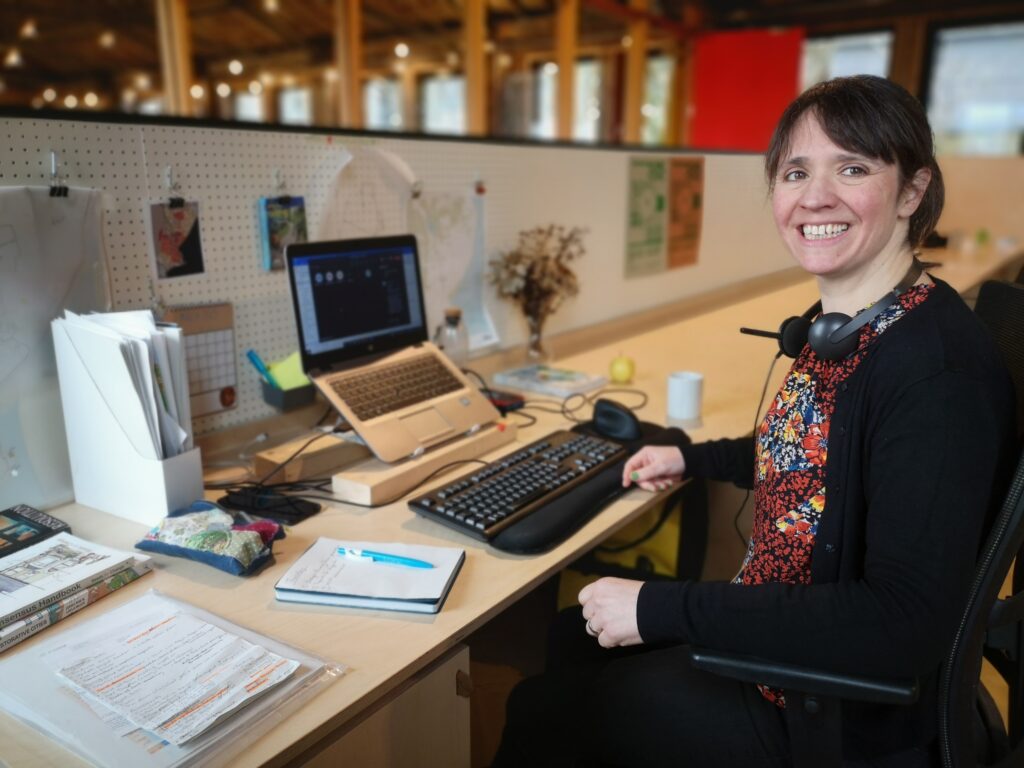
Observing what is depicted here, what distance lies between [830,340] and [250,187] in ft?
3.37

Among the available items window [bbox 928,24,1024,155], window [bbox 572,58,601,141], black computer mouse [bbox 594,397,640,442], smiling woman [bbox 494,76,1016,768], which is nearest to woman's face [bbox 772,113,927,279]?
smiling woman [bbox 494,76,1016,768]

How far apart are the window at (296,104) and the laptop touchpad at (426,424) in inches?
164

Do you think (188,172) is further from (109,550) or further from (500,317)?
(500,317)

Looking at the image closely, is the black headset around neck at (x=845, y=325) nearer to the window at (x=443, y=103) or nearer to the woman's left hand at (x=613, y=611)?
the woman's left hand at (x=613, y=611)

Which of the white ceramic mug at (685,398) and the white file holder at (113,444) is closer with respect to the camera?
the white file holder at (113,444)

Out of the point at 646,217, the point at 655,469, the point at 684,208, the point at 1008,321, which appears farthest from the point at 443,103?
the point at 1008,321

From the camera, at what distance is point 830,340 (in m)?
0.92

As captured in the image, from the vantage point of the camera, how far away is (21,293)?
113 centimetres

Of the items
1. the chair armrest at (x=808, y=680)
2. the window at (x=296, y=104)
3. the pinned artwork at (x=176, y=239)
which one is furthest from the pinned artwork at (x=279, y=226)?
the window at (x=296, y=104)

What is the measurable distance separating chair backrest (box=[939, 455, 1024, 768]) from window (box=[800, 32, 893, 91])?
22.4 feet

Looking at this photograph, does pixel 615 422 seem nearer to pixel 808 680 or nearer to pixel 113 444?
pixel 808 680

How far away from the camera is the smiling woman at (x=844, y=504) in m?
0.79

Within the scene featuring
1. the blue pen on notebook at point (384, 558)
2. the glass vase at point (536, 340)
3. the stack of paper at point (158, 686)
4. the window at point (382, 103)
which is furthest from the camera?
the window at point (382, 103)

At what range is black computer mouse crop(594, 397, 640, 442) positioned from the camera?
4.95ft
